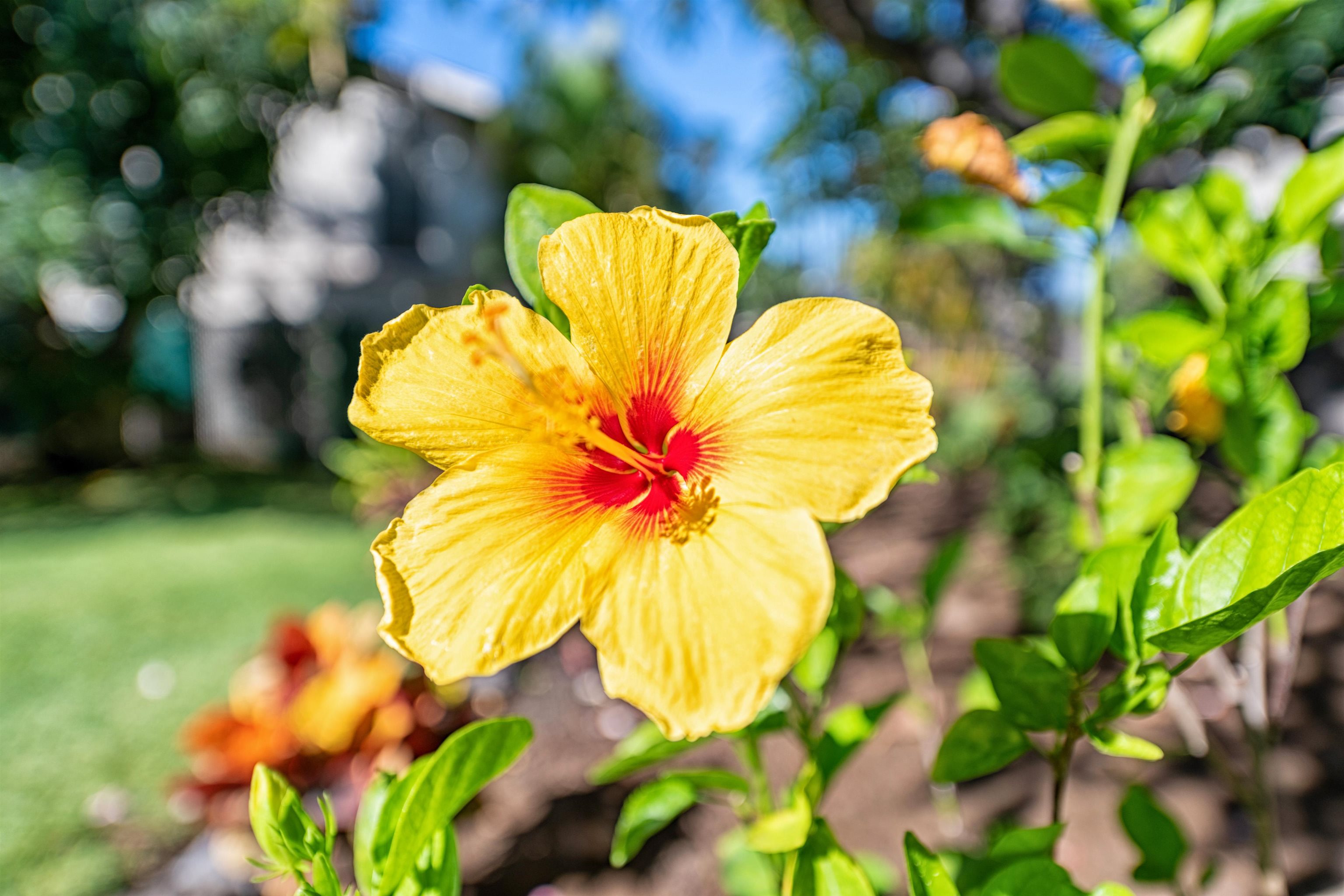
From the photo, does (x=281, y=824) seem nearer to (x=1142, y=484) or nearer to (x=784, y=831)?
(x=784, y=831)

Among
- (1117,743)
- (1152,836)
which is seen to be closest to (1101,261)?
(1117,743)

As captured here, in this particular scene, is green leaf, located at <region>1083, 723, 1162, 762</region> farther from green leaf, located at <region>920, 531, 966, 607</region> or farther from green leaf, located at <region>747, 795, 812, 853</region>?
green leaf, located at <region>920, 531, 966, 607</region>

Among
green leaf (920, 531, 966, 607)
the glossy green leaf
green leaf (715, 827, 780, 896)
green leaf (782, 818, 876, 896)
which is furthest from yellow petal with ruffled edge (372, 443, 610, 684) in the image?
Result: green leaf (920, 531, 966, 607)

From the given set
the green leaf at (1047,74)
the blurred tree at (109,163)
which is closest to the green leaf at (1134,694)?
the green leaf at (1047,74)

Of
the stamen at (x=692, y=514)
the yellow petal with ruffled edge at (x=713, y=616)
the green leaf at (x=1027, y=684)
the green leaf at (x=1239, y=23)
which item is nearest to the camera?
the yellow petal with ruffled edge at (x=713, y=616)

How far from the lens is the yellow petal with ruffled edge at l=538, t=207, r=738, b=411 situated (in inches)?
25.5

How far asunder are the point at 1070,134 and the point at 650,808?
974 millimetres

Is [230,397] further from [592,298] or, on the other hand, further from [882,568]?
[592,298]

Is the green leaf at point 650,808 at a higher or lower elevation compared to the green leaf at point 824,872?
lower

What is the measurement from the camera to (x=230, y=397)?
44.2ft

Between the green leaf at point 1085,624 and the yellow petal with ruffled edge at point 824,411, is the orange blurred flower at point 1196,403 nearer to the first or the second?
the green leaf at point 1085,624

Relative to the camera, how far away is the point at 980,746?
792 mm

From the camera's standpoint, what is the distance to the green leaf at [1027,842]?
2.52 ft

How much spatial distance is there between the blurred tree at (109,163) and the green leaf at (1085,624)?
11.6 metres
